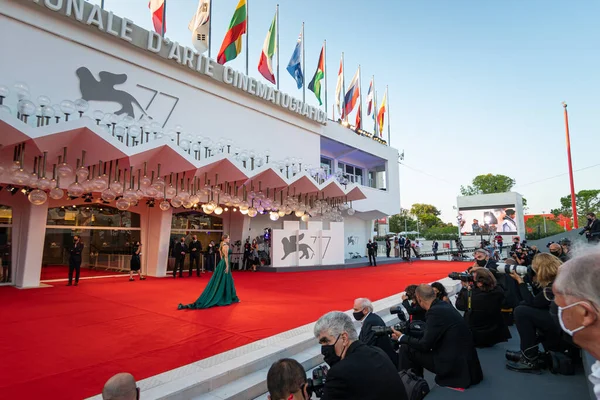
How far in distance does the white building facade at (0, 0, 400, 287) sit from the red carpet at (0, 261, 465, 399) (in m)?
2.37

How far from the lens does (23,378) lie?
3.46m

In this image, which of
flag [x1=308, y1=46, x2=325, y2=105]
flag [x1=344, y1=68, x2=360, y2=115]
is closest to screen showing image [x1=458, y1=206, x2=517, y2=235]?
flag [x1=344, y1=68, x2=360, y2=115]

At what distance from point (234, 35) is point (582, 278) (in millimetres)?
14787

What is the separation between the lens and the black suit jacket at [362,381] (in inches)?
76.7

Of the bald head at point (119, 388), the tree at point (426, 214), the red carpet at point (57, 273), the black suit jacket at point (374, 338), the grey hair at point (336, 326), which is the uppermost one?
the tree at point (426, 214)

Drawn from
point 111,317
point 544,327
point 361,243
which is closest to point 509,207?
point 361,243

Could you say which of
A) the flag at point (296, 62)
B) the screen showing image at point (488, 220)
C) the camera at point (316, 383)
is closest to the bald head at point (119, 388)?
the camera at point (316, 383)

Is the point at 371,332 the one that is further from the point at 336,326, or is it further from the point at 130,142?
the point at 130,142

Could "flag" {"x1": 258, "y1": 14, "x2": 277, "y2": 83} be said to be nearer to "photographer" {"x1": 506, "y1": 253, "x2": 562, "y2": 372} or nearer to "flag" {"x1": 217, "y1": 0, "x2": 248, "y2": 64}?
"flag" {"x1": 217, "y1": 0, "x2": 248, "y2": 64}

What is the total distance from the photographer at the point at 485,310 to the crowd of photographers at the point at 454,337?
1 centimetres

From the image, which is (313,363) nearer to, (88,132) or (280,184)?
(88,132)

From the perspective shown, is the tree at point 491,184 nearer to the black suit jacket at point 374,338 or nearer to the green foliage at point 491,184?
the green foliage at point 491,184

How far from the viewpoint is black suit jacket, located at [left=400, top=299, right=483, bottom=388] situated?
308 cm

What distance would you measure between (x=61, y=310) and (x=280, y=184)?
7588mm
